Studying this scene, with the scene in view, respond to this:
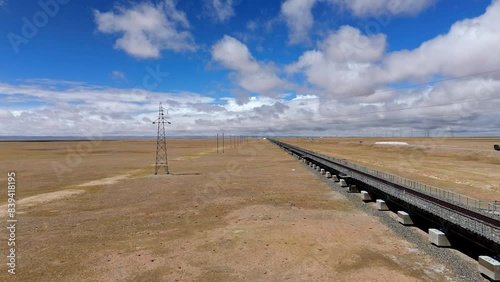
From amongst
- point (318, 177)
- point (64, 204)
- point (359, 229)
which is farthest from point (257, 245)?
point (318, 177)

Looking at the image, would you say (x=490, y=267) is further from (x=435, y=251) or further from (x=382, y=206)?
(x=382, y=206)

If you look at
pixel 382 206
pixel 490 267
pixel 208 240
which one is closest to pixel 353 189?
pixel 382 206

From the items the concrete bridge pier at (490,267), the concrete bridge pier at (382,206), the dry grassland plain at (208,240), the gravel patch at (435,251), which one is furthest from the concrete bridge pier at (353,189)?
the concrete bridge pier at (490,267)

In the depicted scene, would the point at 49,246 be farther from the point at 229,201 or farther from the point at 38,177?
the point at 38,177

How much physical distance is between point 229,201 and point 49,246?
1259cm

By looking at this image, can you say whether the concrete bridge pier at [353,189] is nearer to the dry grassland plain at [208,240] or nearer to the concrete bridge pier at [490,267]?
the dry grassland plain at [208,240]

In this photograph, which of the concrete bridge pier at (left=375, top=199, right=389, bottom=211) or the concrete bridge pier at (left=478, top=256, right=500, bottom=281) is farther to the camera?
the concrete bridge pier at (left=375, top=199, right=389, bottom=211)

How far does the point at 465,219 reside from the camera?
43.4 feet

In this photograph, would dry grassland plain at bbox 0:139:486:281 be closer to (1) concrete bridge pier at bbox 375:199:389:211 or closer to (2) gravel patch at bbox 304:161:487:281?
(2) gravel patch at bbox 304:161:487:281

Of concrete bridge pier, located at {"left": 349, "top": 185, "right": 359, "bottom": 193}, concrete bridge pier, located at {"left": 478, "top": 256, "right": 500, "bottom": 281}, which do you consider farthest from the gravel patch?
concrete bridge pier, located at {"left": 349, "top": 185, "right": 359, "bottom": 193}

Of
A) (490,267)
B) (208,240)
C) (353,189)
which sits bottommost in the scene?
(208,240)

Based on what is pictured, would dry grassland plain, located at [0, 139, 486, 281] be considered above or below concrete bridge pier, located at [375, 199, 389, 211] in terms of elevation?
below

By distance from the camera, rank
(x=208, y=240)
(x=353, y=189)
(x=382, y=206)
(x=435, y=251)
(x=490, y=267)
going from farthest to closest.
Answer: (x=353, y=189) < (x=382, y=206) < (x=208, y=240) < (x=435, y=251) < (x=490, y=267)

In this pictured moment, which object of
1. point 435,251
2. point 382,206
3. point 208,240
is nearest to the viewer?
point 435,251
